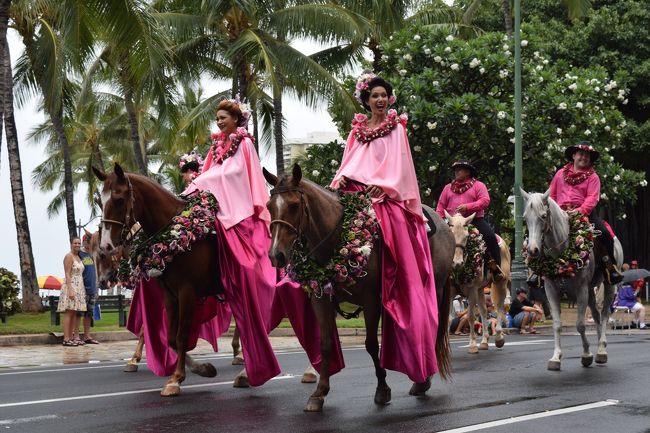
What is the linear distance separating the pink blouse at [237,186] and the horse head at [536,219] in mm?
3233

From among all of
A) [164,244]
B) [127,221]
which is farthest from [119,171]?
[164,244]

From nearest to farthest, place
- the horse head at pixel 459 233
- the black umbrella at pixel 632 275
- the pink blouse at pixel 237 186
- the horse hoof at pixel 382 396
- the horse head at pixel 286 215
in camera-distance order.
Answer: the horse head at pixel 286 215, the horse hoof at pixel 382 396, the pink blouse at pixel 237 186, the horse head at pixel 459 233, the black umbrella at pixel 632 275

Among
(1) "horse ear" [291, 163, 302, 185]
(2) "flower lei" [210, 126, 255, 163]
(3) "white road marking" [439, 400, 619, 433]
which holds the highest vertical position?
(2) "flower lei" [210, 126, 255, 163]

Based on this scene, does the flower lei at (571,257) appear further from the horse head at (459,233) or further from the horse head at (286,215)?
the horse head at (286,215)

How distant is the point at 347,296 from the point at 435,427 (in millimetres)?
1617

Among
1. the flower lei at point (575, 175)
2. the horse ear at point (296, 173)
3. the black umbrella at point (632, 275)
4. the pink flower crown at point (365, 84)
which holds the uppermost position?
the pink flower crown at point (365, 84)

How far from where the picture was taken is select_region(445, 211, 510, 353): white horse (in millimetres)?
14422

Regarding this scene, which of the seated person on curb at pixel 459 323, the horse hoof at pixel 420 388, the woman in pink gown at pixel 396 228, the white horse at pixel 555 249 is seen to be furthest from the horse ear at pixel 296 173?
the seated person on curb at pixel 459 323

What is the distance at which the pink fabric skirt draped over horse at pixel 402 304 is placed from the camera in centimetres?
917

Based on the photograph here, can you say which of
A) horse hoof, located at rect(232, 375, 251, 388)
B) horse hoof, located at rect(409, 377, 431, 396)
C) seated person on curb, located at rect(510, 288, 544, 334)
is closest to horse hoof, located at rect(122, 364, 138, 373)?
horse hoof, located at rect(232, 375, 251, 388)

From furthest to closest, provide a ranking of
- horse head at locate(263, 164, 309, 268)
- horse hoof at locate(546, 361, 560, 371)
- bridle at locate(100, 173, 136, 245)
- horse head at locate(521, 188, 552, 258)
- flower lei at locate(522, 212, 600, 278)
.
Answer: flower lei at locate(522, 212, 600, 278), horse hoof at locate(546, 361, 560, 371), horse head at locate(521, 188, 552, 258), bridle at locate(100, 173, 136, 245), horse head at locate(263, 164, 309, 268)

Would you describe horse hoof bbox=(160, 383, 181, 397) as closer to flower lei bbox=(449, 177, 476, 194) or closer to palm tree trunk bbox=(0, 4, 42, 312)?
flower lei bbox=(449, 177, 476, 194)

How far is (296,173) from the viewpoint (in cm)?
856

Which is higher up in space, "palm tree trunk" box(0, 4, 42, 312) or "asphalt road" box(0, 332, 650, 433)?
"palm tree trunk" box(0, 4, 42, 312)
